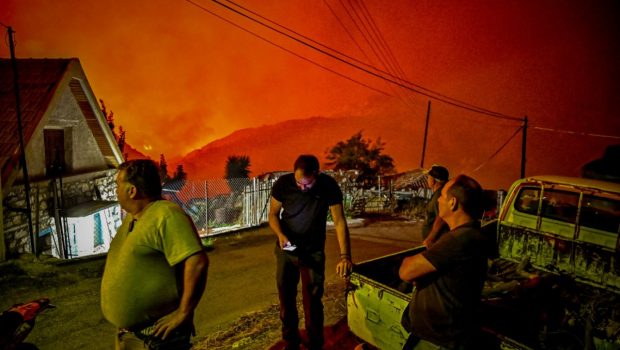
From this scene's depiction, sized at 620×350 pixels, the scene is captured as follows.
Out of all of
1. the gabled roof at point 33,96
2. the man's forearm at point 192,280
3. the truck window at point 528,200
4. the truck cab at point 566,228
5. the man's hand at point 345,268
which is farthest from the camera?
the gabled roof at point 33,96

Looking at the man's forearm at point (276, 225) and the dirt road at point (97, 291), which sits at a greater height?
the man's forearm at point (276, 225)

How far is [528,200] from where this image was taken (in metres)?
5.69

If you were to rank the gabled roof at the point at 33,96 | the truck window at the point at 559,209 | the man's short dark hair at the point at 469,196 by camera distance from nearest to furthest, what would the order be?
the man's short dark hair at the point at 469,196 → the truck window at the point at 559,209 → the gabled roof at the point at 33,96

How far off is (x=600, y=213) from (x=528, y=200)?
39.6 inches

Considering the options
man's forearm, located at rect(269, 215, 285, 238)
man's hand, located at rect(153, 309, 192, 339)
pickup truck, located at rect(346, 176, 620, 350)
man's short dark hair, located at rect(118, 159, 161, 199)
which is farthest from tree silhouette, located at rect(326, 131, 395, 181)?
man's hand, located at rect(153, 309, 192, 339)

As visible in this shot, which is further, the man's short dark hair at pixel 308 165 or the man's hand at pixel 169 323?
the man's short dark hair at pixel 308 165

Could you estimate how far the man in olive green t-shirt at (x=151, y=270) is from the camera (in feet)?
6.40

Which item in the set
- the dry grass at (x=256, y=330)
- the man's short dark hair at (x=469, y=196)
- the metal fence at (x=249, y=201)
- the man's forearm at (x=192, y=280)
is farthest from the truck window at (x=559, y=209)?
the metal fence at (x=249, y=201)

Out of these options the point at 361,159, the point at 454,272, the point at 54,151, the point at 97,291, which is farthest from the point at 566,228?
the point at 361,159

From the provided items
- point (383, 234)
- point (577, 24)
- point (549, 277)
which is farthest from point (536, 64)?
point (549, 277)

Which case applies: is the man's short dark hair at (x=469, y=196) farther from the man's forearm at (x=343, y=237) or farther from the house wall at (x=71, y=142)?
the house wall at (x=71, y=142)

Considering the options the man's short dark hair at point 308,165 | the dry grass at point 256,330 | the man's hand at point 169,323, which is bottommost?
the dry grass at point 256,330

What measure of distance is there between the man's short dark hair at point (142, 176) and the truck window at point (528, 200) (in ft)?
18.9

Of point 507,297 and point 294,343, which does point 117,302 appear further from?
point 507,297
